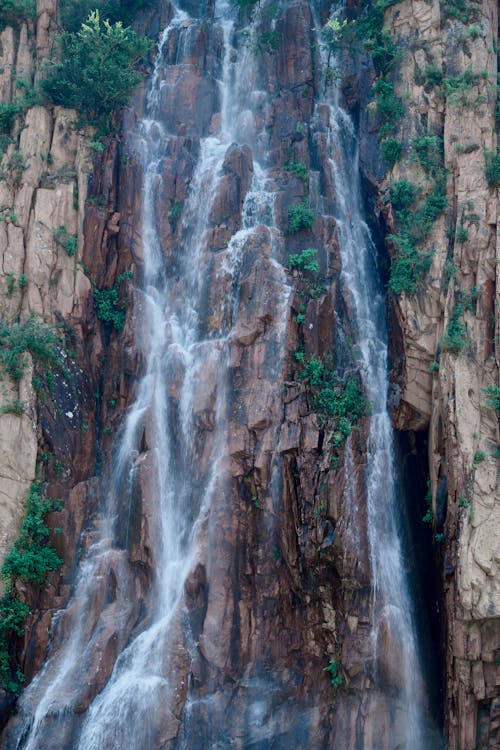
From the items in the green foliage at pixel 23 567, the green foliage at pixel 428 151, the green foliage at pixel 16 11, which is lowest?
the green foliage at pixel 23 567

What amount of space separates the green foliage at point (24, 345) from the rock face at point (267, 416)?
0.55m

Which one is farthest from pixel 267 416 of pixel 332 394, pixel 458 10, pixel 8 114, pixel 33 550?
pixel 458 10

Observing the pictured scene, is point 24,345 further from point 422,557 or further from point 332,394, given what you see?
point 422,557

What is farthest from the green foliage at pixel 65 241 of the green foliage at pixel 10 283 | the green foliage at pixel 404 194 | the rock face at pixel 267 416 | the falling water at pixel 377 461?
the green foliage at pixel 404 194

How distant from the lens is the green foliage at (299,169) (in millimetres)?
21047

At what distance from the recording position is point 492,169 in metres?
17.9

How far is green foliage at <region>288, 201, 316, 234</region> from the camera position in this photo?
65.7 feet

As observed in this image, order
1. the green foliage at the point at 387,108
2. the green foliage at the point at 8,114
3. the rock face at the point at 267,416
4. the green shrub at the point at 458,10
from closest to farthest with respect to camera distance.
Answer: the rock face at the point at 267,416 → the green shrub at the point at 458,10 → the green foliage at the point at 387,108 → the green foliage at the point at 8,114

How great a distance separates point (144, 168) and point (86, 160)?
212cm

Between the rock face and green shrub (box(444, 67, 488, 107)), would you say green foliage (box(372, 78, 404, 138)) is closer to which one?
the rock face

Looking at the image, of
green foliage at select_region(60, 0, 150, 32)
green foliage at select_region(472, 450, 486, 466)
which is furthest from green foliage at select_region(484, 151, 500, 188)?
green foliage at select_region(60, 0, 150, 32)

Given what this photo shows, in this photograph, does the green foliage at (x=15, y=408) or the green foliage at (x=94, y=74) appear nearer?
the green foliage at (x=15, y=408)

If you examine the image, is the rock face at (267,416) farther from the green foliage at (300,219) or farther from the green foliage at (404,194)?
the green foliage at (404,194)

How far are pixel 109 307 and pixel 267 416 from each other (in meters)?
6.74
